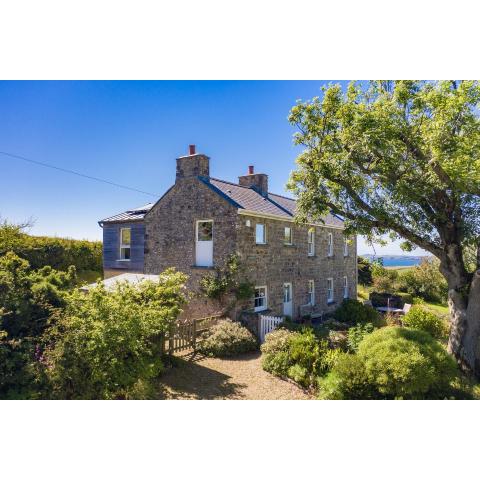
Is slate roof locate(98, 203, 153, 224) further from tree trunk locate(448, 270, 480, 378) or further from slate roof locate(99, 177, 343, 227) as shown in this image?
tree trunk locate(448, 270, 480, 378)

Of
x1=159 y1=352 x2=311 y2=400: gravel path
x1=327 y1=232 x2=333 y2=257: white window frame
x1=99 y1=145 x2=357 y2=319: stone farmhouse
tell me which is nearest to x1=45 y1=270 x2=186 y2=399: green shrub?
x1=159 y1=352 x2=311 y2=400: gravel path

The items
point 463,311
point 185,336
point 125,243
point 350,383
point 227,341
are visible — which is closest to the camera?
point 350,383

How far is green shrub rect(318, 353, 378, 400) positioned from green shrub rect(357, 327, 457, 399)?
0.13m

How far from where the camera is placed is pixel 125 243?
1891cm

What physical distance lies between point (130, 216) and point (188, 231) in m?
5.70

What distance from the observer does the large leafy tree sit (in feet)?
27.1

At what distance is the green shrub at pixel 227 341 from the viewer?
38.2 ft

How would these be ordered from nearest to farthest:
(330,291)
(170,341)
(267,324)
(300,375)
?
(300,375) < (170,341) < (267,324) < (330,291)

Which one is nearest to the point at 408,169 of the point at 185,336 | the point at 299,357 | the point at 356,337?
the point at 356,337

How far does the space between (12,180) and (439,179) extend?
451 inches

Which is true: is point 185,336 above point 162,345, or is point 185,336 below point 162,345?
below

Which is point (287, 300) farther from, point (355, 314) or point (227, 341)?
point (227, 341)

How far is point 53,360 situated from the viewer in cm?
581

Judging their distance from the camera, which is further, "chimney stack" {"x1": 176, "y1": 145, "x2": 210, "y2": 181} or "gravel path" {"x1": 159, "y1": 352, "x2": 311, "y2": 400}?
"chimney stack" {"x1": 176, "y1": 145, "x2": 210, "y2": 181}
